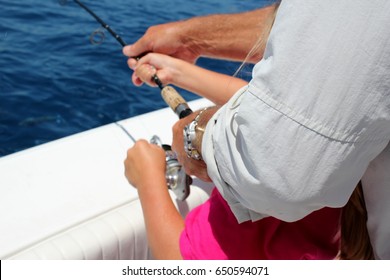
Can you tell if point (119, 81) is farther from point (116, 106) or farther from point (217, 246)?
point (217, 246)

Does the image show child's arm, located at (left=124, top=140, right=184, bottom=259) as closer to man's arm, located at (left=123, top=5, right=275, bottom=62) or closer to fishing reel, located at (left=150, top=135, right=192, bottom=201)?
fishing reel, located at (left=150, top=135, right=192, bottom=201)

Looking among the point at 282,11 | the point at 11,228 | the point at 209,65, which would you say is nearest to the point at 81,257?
the point at 11,228

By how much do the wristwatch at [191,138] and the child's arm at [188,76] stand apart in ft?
1.85

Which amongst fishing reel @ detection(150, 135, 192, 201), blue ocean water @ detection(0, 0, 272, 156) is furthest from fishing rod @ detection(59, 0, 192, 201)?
blue ocean water @ detection(0, 0, 272, 156)

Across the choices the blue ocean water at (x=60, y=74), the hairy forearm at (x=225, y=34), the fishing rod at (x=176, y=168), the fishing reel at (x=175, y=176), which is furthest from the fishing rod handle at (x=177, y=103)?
the blue ocean water at (x=60, y=74)

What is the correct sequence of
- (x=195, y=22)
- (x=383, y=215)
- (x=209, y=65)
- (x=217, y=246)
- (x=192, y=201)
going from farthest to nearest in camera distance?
(x=209, y=65)
(x=195, y=22)
(x=192, y=201)
(x=217, y=246)
(x=383, y=215)

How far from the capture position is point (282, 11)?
54 centimetres

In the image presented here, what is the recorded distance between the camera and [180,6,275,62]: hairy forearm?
1618 mm

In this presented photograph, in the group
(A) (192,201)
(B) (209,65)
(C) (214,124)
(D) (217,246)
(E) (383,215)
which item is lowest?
(B) (209,65)

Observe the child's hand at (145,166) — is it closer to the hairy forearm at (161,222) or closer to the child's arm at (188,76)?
the hairy forearm at (161,222)

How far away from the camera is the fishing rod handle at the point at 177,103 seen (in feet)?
4.43

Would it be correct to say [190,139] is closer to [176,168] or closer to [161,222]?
[161,222]

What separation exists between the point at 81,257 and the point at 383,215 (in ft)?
2.54

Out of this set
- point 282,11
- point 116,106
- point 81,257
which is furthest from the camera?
point 116,106
